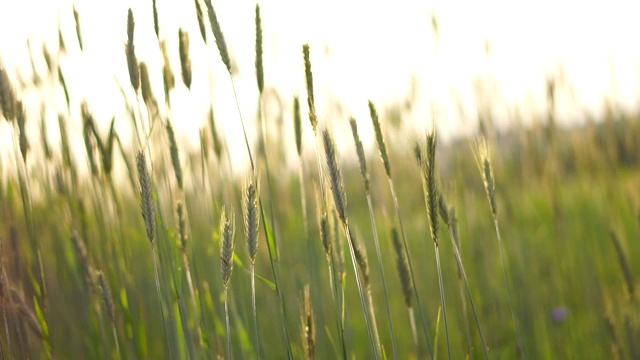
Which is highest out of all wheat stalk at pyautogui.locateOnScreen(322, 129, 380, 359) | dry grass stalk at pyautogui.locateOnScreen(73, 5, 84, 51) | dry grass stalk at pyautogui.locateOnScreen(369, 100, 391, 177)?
dry grass stalk at pyautogui.locateOnScreen(73, 5, 84, 51)

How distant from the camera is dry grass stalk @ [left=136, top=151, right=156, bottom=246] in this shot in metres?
0.81

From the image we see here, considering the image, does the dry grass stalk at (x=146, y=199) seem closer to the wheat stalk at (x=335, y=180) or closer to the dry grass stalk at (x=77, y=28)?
the wheat stalk at (x=335, y=180)

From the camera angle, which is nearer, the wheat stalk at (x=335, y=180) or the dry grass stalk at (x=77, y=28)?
the wheat stalk at (x=335, y=180)

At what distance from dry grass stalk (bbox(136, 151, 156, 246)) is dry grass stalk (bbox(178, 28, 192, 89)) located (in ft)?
0.74

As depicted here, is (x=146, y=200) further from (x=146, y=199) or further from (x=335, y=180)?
(x=335, y=180)

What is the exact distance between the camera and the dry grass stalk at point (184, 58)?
101 centimetres

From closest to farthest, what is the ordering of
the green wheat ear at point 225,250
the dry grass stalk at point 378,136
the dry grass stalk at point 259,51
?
1. the green wheat ear at point 225,250
2. the dry grass stalk at point 378,136
3. the dry grass stalk at point 259,51

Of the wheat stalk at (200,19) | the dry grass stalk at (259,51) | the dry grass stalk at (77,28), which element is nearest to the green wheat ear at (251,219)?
the dry grass stalk at (259,51)

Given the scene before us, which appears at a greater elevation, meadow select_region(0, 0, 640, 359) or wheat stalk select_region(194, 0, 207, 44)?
wheat stalk select_region(194, 0, 207, 44)

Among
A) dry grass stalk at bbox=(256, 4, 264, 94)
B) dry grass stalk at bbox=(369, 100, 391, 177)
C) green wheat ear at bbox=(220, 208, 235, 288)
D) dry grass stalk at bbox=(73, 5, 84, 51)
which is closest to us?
green wheat ear at bbox=(220, 208, 235, 288)

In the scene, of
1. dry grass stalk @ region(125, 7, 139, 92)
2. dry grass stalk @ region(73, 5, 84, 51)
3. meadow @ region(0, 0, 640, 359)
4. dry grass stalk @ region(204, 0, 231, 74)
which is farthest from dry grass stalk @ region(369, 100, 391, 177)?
dry grass stalk @ region(73, 5, 84, 51)

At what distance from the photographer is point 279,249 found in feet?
4.52

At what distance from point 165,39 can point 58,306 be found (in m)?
0.75

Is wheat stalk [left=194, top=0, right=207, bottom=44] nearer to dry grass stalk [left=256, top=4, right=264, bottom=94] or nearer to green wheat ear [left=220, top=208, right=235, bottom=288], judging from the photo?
dry grass stalk [left=256, top=4, right=264, bottom=94]
